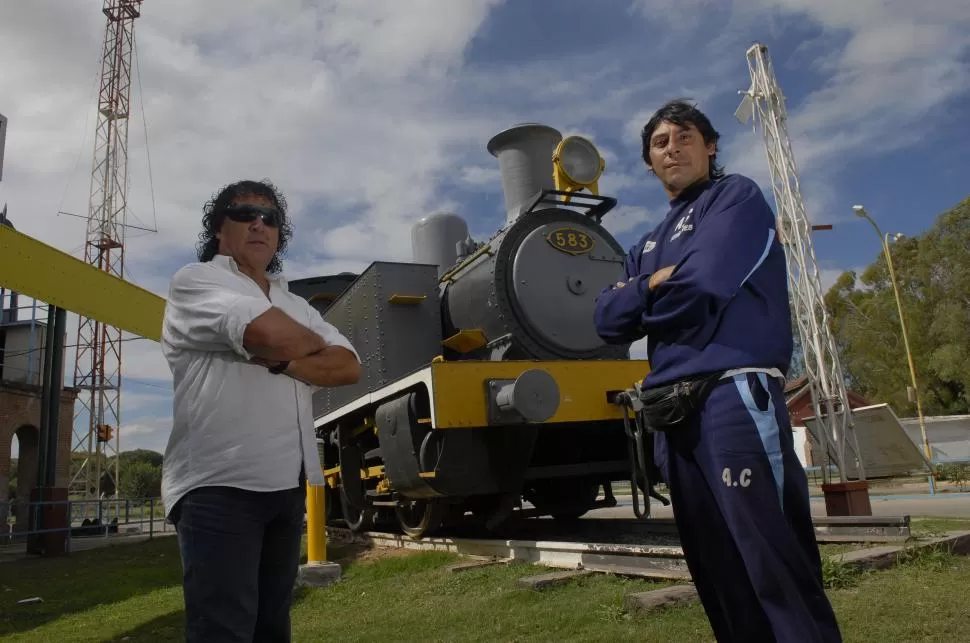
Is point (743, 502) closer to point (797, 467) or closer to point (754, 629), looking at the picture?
point (797, 467)

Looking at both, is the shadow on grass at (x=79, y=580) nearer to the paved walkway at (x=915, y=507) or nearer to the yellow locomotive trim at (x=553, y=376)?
the yellow locomotive trim at (x=553, y=376)

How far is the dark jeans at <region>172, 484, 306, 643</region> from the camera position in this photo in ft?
5.52

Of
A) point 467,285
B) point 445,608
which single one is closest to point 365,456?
point 467,285

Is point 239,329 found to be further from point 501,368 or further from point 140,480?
point 140,480

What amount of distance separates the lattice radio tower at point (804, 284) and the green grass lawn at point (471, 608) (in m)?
1.53

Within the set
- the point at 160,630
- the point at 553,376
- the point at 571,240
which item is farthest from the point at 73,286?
the point at 553,376

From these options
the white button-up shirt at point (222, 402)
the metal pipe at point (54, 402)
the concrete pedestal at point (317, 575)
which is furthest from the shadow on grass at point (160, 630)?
the metal pipe at point (54, 402)

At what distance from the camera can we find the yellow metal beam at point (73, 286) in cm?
788

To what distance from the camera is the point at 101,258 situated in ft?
96.6

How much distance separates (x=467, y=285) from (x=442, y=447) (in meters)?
1.79

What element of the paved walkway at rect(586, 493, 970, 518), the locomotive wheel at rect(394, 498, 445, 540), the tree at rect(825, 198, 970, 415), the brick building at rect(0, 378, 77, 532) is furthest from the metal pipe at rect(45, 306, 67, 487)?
the tree at rect(825, 198, 970, 415)

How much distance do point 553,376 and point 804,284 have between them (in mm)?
4459

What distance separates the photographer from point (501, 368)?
222 inches

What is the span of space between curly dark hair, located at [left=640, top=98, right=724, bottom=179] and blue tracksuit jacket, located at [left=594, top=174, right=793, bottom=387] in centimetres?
20
